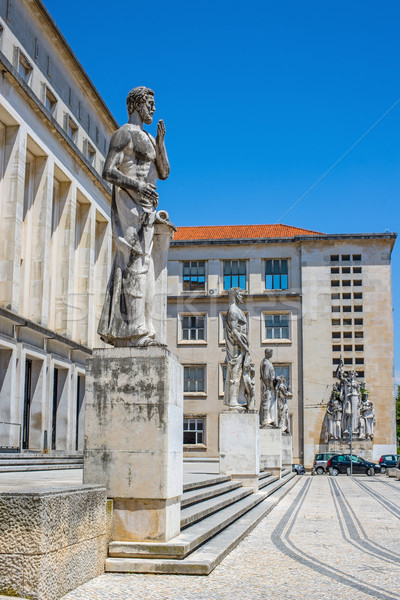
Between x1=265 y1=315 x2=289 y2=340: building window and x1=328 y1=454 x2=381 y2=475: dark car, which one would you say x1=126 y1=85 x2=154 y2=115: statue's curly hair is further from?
x1=265 y1=315 x2=289 y2=340: building window

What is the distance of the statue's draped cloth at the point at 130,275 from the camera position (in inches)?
297

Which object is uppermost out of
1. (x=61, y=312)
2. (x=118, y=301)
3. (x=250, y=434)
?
(x=61, y=312)

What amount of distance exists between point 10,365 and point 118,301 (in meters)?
23.6

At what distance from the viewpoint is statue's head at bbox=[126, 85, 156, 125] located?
8133 millimetres

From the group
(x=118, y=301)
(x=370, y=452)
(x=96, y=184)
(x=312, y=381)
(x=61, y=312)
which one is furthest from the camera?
(x=312, y=381)

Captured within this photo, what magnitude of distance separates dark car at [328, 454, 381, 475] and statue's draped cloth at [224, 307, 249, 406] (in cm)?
2594

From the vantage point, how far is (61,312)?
38.2 metres

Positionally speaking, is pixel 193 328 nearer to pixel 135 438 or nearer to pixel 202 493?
pixel 202 493

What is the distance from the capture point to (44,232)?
3453 centimetres

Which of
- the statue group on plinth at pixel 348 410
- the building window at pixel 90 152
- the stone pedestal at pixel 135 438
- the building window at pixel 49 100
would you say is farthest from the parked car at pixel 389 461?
the stone pedestal at pixel 135 438

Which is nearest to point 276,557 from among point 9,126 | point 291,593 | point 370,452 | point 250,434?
point 291,593

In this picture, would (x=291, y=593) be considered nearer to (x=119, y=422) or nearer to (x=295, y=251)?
(x=119, y=422)

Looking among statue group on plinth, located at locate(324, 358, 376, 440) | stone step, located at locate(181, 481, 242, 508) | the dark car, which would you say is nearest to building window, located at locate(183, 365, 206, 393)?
statue group on plinth, located at locate(324, 358, 376, 440)

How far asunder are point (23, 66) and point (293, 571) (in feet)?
106
